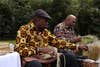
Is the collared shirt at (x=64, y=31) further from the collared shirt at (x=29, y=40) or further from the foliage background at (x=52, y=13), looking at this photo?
the foliage background at (x=52, y=13)

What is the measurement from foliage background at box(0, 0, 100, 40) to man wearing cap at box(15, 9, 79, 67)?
10607 millimetres

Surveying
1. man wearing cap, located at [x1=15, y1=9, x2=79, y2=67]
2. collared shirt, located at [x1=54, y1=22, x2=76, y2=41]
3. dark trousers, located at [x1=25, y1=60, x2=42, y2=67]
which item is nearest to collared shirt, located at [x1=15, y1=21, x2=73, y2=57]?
man wearing cap, located at [x1=15, y1=9, x2=79, y2=67]

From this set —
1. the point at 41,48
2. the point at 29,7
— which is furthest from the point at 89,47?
the point at 29,7

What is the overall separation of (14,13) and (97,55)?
11.4 meters

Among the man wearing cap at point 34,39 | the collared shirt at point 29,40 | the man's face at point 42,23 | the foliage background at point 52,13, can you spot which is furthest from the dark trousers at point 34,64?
the foliage background at point 52,13

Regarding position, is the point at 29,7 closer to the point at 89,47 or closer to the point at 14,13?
the point at 14,13

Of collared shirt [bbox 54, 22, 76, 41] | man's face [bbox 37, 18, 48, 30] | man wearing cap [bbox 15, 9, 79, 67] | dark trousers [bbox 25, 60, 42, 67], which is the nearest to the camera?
dark trousers [bbox 25, 60, 42, 67]

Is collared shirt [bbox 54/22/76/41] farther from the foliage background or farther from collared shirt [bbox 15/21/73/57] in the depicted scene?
the foliage background

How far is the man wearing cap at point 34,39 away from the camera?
5.32 m

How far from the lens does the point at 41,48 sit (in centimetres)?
550

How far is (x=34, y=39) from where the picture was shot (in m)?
5.55

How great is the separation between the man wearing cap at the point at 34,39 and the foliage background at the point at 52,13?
1061cm

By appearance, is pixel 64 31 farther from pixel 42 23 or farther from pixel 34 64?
pixel 34 64

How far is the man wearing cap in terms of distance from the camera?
17.5 ft
